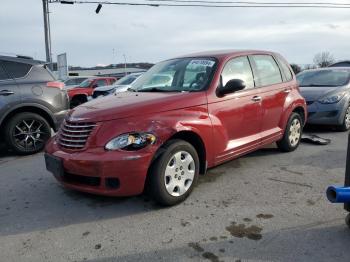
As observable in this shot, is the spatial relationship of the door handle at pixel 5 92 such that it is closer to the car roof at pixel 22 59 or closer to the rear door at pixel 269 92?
the car roof at pixel 22 59

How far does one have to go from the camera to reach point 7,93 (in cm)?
648

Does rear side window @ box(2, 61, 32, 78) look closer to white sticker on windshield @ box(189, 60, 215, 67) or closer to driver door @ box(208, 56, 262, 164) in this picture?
white sticker on windshield @ box(189, 60, 215, 67)

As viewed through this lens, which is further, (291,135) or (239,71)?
(291,135)

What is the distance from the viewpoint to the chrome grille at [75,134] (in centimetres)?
394

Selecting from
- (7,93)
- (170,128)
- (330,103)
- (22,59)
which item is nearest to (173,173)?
(170,128)

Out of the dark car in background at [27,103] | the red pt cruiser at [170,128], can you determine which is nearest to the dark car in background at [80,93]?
the dark car in background at [27,103]

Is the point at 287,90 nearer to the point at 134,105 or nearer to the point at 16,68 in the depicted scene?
the point at 134,105

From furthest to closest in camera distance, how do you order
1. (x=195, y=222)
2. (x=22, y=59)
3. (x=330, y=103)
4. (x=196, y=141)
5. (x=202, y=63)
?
(x=330, y=103) < (x=22, y=59) < (x=202, y=63) < (x=196, y=141) < (x=195, y=222)

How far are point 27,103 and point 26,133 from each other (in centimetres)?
53

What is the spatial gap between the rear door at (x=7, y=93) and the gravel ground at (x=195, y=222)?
166 centimetres

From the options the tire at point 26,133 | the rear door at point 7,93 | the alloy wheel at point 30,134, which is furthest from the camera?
the alloy wheel at point 30,134

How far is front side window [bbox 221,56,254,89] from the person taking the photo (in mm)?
4855

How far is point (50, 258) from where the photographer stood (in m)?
3.14

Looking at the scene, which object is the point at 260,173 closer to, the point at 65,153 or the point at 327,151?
the point at 327,151
